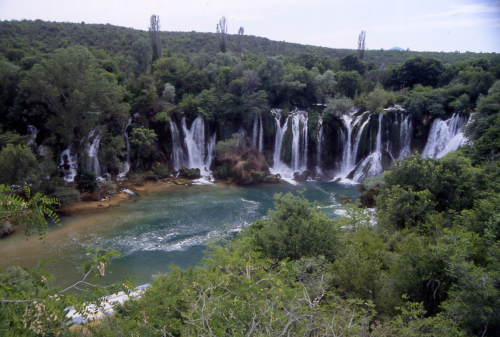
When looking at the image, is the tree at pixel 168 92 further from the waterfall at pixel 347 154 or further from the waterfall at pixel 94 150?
the waterfall at pixel 347 154

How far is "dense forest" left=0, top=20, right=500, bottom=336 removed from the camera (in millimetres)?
5664

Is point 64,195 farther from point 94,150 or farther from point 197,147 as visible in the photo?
point 197,147

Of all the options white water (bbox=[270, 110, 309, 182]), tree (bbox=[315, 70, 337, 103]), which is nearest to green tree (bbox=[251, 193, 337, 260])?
white water (bbox=[270, 110, 309, 182])

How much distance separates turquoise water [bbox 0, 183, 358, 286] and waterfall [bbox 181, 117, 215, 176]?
15.3 ft

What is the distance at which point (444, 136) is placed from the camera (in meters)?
27.2

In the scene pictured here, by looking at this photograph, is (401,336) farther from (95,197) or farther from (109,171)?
(109,171)

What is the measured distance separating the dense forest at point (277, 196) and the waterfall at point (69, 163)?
22 centimetres

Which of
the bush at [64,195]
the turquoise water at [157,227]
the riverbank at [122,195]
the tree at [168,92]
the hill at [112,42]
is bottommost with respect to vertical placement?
the turquoise water at [157,227]

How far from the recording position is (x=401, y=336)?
19.0 ft

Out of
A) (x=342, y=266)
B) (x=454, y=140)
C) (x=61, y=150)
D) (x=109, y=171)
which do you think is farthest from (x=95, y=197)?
(x=454, y=140)

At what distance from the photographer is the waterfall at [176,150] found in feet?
97.8

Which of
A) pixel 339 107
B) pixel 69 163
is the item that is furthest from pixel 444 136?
pixel 69 163

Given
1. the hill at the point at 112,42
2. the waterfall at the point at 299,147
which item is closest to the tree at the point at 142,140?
the waterfall at the point at 299,147

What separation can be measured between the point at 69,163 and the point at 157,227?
12599 mm
